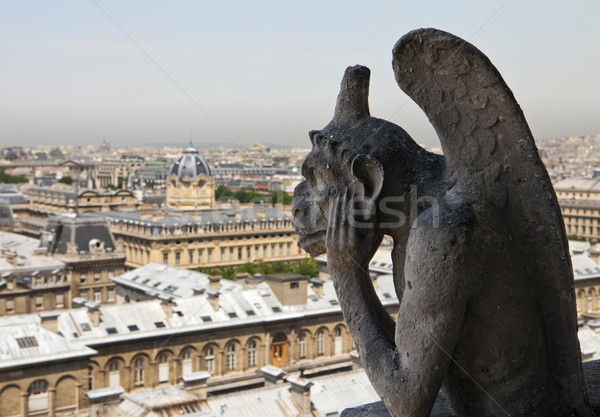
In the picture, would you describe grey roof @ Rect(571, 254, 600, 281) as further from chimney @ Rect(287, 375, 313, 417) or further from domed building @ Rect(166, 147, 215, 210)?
domed building @ Rect(166, 147, 215, 210)

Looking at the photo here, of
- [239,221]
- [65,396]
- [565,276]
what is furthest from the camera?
[239,221]

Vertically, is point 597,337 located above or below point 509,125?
below

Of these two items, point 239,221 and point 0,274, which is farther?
point 239,221

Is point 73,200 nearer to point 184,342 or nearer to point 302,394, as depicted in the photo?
point 184,342

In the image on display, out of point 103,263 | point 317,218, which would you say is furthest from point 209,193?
point 317,218

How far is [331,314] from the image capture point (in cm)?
4125

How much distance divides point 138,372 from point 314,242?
3296 cm

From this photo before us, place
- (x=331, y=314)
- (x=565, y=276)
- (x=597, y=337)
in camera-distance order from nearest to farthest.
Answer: (x=565, y=276), (x=597, y=337), (x=331, y=314)

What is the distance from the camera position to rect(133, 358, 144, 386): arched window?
117ft

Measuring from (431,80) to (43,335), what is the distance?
98.5 ft

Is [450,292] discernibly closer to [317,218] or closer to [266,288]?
[317,218]

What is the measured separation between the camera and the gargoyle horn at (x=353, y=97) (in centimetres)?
429

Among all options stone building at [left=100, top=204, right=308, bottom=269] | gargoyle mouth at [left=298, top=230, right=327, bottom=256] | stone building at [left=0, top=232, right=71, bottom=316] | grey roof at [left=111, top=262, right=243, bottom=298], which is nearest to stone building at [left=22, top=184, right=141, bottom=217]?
stone building at [left=100, top=204, right=308, bottom=269]

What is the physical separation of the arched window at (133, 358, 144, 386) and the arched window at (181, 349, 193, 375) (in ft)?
6.29
